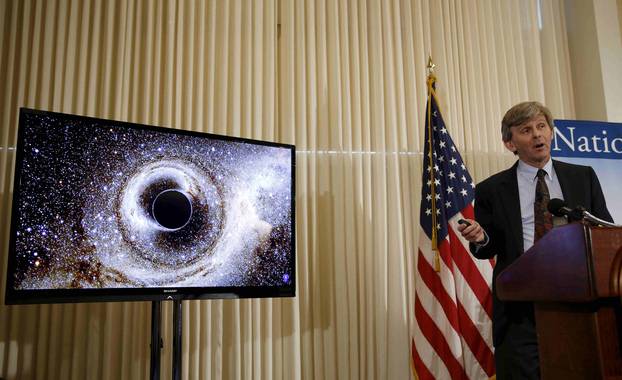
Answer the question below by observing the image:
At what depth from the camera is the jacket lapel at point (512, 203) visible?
232 cm

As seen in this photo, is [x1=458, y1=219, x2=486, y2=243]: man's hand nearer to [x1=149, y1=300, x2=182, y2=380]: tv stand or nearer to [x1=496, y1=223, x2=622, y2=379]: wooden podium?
[x1=496, y1=223, x2=622, y2=379]: wooden podium

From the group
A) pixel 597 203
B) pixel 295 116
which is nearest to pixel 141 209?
pixel 295 116

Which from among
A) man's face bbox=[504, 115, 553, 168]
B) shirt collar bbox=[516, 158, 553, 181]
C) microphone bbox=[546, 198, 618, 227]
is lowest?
microphone bbox=[546, 198, 618, 227]

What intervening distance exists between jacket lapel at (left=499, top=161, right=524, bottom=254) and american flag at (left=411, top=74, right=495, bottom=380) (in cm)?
69

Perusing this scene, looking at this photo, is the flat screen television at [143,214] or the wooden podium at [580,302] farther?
the flat screen television at [143,214]

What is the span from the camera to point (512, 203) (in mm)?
2383

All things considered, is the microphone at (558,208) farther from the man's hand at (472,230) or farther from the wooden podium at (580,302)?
the man's hand at (472,230)

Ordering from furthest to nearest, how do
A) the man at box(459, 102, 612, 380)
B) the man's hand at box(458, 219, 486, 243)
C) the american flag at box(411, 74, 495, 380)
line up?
1. the american flag at box(411, 74, 495, 380)
2. the man at box(459, 102, 612, 380)
3. the man's hand at box(458, 219, 486, 243)

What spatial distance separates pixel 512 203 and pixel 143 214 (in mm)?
1688

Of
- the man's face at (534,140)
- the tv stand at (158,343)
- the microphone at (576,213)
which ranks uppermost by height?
the man's face at (534,140)

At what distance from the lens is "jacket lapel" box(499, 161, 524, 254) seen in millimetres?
2319

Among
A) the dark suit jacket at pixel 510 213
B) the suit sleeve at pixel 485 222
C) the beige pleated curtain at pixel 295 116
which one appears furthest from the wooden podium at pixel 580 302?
the beige pleated curtain at pixel 295 116

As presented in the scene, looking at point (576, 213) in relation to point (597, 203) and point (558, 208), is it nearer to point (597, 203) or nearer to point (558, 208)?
point (558, 208)

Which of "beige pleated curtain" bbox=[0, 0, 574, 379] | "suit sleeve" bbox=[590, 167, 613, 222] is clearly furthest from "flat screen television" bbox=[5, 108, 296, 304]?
"suit sleeve" bbox=[590, 167, 613, 222]
